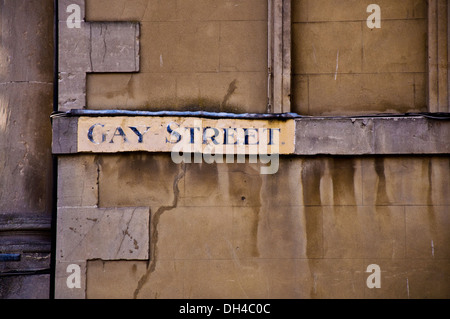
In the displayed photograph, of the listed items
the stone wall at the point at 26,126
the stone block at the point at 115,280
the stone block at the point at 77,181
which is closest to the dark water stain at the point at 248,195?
the stone block at the point at 115,280

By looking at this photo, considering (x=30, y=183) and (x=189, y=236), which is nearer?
(x=189, y=236)

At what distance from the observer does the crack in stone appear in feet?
20.6

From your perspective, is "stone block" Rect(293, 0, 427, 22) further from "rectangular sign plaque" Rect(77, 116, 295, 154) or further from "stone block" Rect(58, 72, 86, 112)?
"stone block" Rect(58, 72, 86, 112)

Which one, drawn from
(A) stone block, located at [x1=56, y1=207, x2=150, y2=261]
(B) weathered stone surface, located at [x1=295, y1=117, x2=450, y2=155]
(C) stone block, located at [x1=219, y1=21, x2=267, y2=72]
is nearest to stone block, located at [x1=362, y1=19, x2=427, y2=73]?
(B) weathered stone surface, located at [x1=295, y1=117, x2=450, y2=155]

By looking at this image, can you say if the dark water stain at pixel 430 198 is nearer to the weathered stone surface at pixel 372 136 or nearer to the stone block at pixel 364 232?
the weathered stone surface at pixel 372 136

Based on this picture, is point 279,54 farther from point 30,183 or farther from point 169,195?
point 30,183

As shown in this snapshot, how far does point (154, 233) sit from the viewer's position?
6309 millimetres

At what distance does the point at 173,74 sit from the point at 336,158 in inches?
84.1

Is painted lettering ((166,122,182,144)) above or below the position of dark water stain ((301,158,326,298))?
above

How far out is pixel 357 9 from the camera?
Answer: 656 cm

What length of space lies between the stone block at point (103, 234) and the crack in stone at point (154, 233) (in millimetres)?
55

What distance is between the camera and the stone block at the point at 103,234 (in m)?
6.27

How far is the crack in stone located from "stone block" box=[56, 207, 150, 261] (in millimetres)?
55
